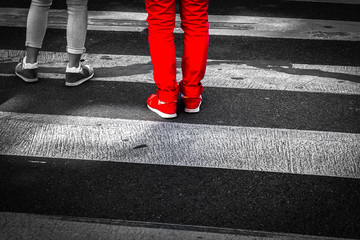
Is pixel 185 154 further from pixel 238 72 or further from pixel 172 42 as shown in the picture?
pixel 238 72

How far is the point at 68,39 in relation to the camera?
4016 mm

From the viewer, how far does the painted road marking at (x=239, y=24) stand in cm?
530

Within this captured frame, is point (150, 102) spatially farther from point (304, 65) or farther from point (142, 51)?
point (304, 65)

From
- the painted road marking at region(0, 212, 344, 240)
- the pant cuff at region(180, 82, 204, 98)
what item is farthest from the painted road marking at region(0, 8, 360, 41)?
the painted road marking at region(0, 212, 344, 240)

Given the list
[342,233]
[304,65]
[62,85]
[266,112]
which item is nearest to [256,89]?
[266,112]

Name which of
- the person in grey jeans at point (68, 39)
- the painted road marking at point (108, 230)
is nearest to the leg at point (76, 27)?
the person in grey jeans at point (68, 39)

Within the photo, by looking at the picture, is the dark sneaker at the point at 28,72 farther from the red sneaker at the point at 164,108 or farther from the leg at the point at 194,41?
the leg at the point at 194,41

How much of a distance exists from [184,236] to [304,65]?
2.76 m

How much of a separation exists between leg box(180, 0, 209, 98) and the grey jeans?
97 centimetres

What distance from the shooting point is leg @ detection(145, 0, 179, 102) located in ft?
10.8

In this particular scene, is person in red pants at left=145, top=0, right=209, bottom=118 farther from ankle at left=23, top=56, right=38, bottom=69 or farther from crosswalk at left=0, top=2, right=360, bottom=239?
ankle at left=23, top=56, right=38, bottom=69

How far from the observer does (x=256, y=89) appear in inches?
158

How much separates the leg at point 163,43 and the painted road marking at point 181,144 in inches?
10.3

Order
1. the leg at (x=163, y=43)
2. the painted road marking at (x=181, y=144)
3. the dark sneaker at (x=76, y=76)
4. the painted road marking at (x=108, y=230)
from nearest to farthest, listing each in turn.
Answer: the painted road marking at (x=108, y=230), the painted road marking at (x=181, y=144), the leg at (x=163, y=43), the dark sneaker at (x=76, y=76)
